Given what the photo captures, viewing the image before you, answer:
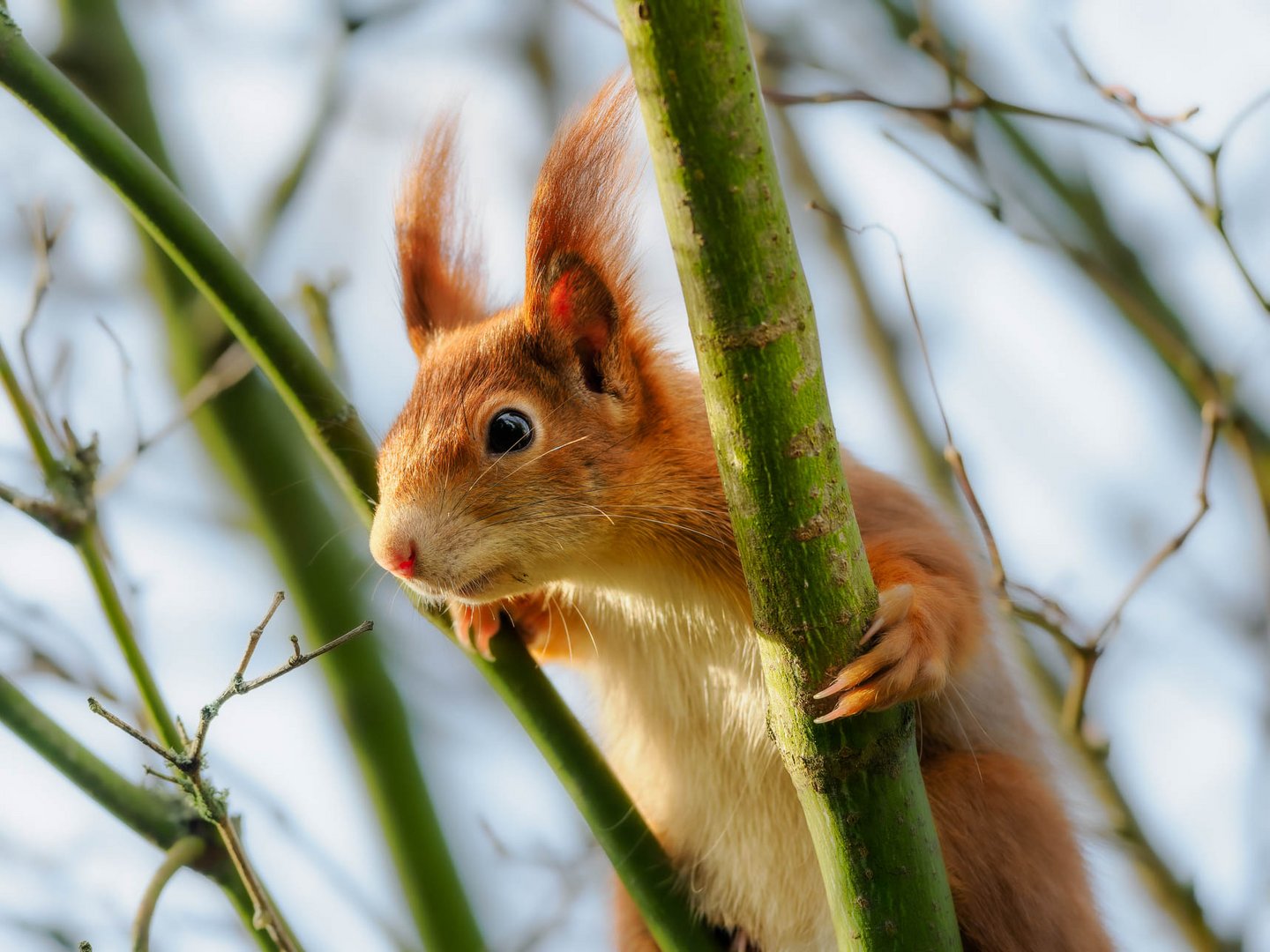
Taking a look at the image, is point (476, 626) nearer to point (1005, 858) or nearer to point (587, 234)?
point (587, 234)

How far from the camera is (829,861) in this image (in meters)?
2.06

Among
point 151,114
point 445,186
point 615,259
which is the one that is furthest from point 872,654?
point 151,114

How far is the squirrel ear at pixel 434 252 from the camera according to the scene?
3.20m

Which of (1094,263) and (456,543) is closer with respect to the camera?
(456,543)

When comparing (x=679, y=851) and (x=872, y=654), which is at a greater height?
(x=872, y=654)

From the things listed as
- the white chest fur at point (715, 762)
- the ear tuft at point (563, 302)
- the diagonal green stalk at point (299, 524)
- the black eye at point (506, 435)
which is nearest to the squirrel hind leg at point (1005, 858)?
the white chest fur at point (715, 762)

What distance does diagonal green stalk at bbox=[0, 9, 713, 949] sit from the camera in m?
2.20

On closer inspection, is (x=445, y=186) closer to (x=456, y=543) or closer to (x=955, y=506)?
(x=456, y=543)

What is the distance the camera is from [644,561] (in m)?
2.96

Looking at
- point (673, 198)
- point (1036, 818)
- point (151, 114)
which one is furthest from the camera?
point (151, 114)

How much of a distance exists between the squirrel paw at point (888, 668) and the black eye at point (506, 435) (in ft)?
3.03

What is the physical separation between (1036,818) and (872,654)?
1214 millimetres

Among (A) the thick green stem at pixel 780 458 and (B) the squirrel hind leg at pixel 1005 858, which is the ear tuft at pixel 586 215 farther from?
(B) the squirrel hind leg at pixel 1005 858

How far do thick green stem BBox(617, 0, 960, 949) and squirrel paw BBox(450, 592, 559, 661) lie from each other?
0.83 metres
